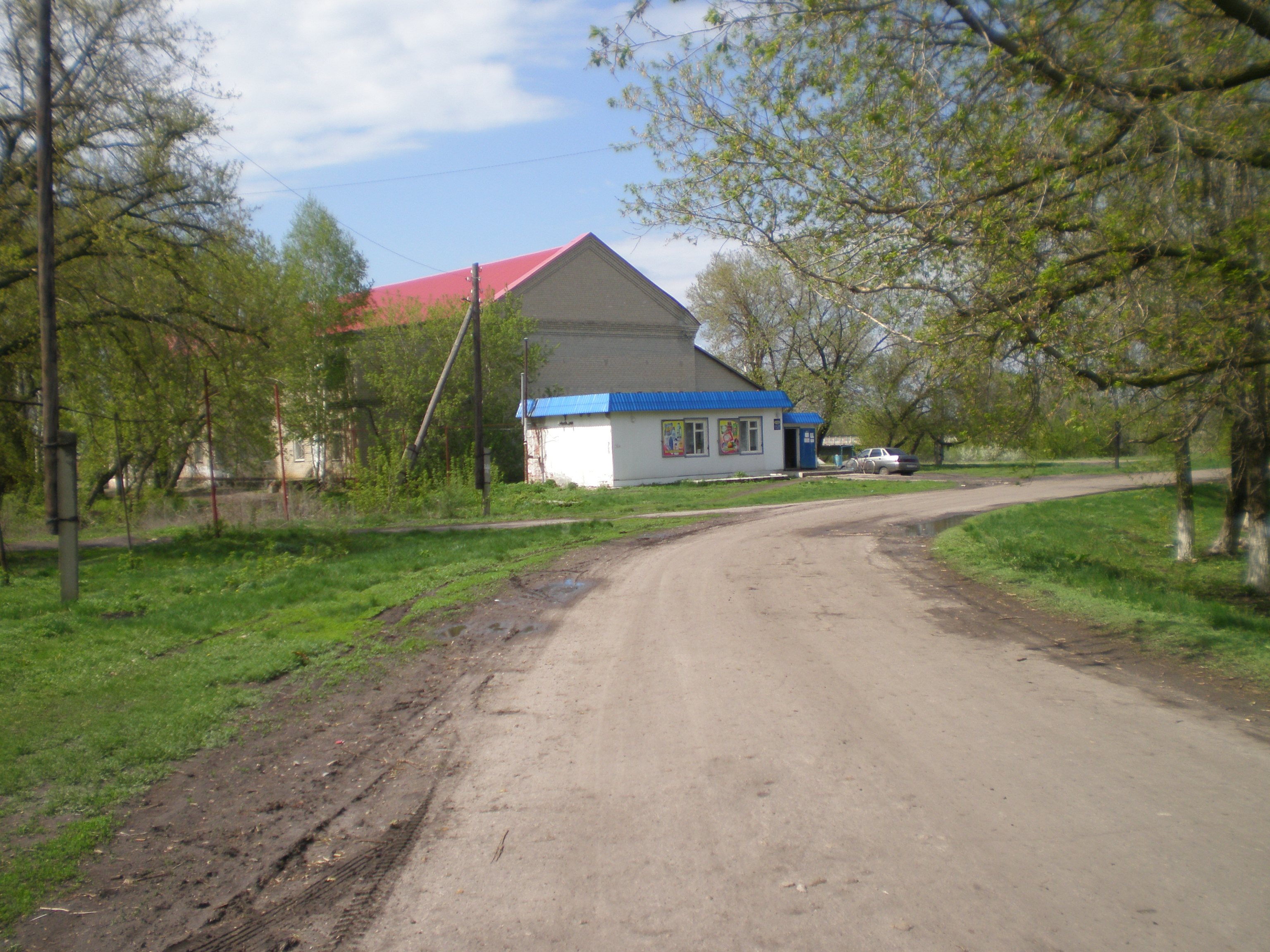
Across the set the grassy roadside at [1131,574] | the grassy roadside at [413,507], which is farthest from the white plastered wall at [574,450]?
the grassy roadside at [1131,574]

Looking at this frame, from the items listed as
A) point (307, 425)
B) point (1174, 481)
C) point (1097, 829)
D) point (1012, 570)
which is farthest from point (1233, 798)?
point (307, 425)

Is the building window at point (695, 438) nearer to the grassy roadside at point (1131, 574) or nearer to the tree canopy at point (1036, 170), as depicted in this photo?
the grassy roadside at point (1131, 574)

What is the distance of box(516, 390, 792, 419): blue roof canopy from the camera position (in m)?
33.0

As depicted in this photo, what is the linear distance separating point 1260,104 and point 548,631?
864 centimetres

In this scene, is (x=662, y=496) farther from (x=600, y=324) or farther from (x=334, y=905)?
(x=334, y=905)

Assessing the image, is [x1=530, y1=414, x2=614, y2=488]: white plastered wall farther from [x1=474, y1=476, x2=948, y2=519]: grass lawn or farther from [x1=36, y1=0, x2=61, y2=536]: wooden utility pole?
[x1=36, y1=0, x2=61, y2=536]: wooden utility pole

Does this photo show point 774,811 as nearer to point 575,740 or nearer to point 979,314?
point 575,740

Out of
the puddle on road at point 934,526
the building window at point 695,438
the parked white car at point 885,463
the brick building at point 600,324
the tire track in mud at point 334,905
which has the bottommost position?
the tire track in mud at point 334,905

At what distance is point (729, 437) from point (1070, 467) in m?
28.2

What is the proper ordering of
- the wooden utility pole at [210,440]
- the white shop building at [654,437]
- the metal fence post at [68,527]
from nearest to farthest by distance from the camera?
the metal fence post at [68,527]
the wooden utility pole at [210,440]
the white shop building at [654,437]

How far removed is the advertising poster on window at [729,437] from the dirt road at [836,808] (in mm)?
28643

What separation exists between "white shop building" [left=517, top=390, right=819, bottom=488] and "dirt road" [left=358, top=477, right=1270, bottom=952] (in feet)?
83.3

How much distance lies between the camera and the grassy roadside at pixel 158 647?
465 centimetres

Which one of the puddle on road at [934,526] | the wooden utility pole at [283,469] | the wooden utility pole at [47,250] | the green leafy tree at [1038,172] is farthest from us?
the wooden utility pole at [283,469]
